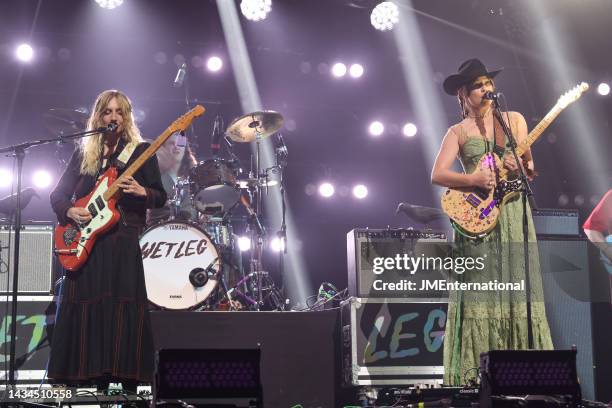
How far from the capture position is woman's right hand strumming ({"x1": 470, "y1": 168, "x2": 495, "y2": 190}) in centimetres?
534

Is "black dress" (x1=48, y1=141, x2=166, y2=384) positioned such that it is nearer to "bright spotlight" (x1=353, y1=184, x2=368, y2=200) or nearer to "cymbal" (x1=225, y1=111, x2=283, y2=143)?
"cymbal" (x1=225, y1=111, x2=283, y2=143)

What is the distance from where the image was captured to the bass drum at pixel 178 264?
7375 mm

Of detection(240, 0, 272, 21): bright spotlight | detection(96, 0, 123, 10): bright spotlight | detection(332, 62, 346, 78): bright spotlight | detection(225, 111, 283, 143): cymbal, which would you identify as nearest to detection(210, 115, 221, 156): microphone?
detection(225, 111, 283, 143): cymbal

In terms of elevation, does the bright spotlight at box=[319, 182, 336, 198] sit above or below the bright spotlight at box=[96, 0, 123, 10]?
below

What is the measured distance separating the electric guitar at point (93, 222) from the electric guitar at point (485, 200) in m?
1.98

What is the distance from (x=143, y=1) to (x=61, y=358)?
23.7 feet

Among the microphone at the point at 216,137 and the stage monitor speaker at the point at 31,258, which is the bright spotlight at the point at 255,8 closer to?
the microphone at the point at 216,137

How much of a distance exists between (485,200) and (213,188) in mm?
3680

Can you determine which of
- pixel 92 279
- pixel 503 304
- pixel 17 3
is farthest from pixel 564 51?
pixel 92 279

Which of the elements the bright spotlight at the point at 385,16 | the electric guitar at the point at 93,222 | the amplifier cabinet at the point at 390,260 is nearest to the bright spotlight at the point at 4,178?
the bright spotlight at the point at 385,16

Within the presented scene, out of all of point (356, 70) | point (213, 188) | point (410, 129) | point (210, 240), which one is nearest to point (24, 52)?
point (213, 188)

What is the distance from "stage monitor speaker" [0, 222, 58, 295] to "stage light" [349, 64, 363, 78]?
640cm

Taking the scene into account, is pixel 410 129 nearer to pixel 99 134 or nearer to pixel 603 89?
pixel 603 89

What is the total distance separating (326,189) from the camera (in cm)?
1245
